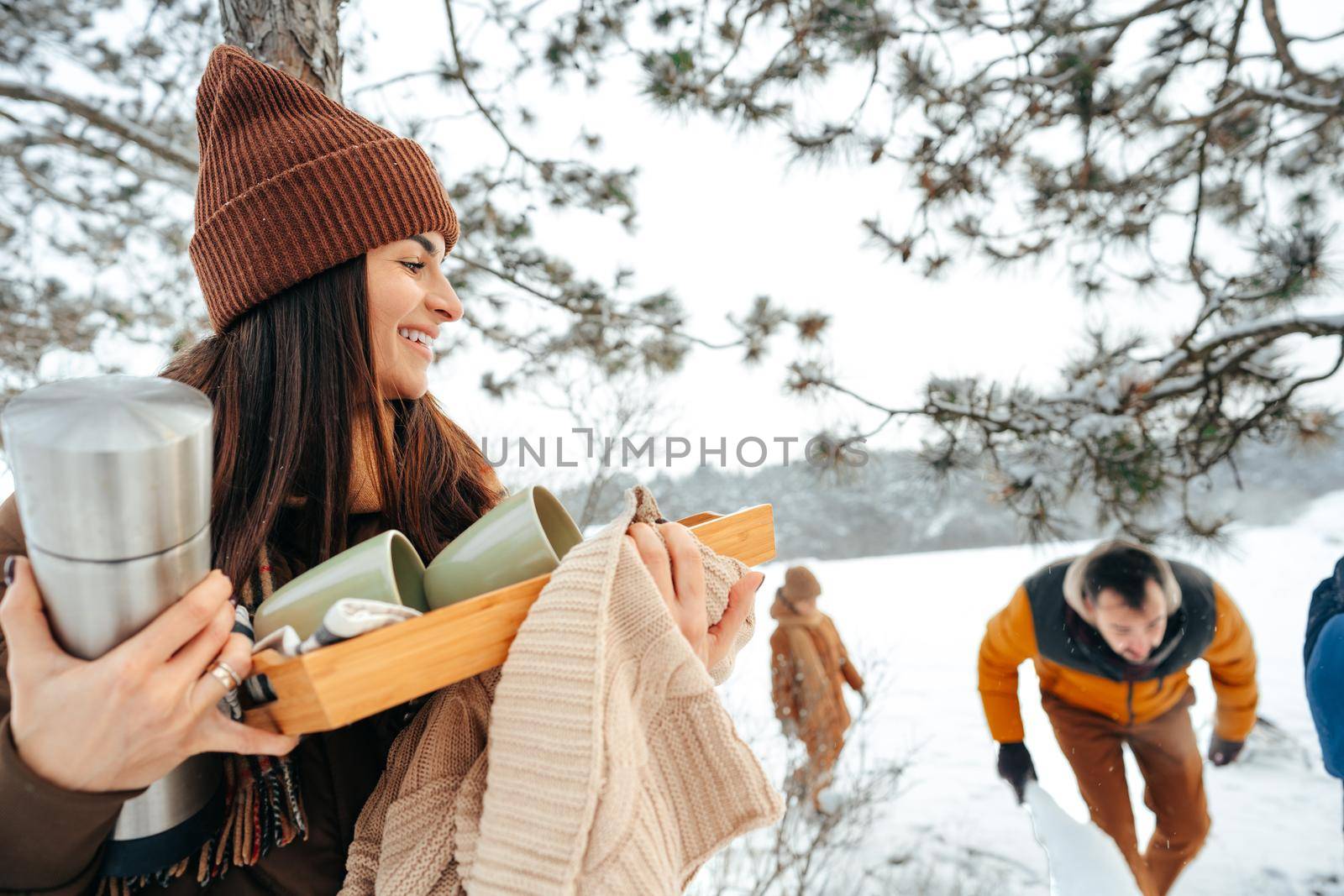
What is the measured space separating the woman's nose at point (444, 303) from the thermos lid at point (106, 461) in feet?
1.34

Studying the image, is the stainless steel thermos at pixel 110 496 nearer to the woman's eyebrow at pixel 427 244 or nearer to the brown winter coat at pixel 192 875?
the brown winter coat at pixel 192 875

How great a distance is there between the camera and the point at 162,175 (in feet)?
6.40

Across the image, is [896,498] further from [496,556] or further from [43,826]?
[43,826]

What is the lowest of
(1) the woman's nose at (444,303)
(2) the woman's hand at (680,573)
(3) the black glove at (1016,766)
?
(3) the black glove at (1016,766)

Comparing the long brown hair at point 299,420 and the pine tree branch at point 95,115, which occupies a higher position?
the pine tree branch at point 95,115

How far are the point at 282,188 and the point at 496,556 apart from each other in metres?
0.48

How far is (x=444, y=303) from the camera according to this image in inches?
28.8

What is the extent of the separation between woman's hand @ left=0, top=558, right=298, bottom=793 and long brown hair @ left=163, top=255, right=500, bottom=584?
0.72 ft

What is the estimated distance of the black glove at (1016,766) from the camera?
1.67 metres

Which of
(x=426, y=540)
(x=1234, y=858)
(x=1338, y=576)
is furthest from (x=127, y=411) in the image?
(x=1234, y=858)

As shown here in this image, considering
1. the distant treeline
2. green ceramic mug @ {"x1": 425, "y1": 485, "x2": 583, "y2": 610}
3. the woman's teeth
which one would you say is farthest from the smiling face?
the distant treeline

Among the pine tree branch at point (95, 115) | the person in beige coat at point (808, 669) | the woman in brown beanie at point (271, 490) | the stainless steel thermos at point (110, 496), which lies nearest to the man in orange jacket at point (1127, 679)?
the person in beige coat at point (808, 669)

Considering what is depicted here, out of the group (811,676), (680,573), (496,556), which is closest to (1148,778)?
(811,676)

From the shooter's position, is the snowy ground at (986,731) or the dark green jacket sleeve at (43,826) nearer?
the dark green jacket sleeve at (43,826)
